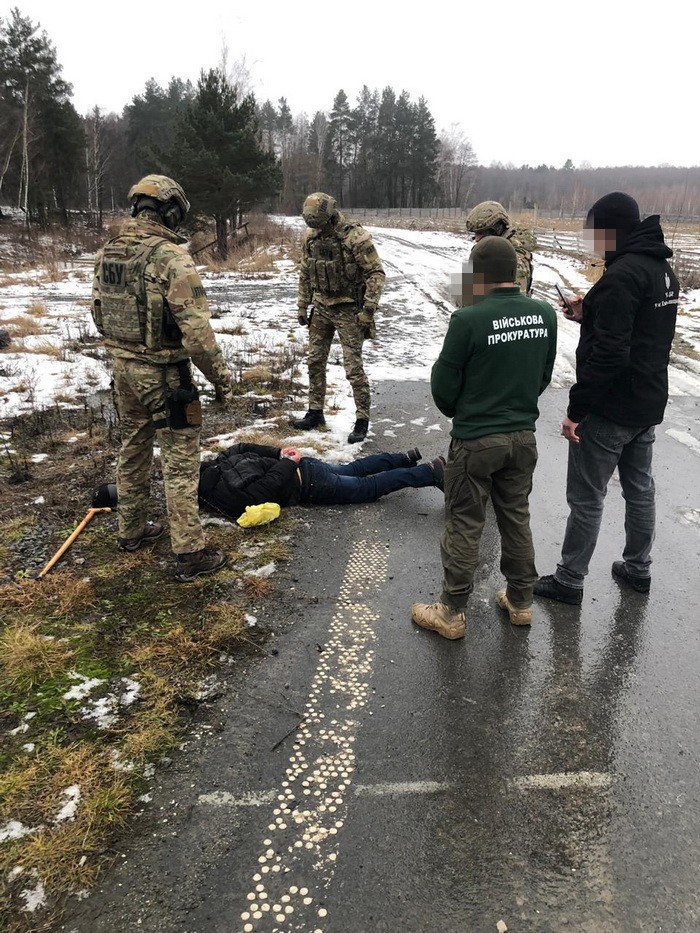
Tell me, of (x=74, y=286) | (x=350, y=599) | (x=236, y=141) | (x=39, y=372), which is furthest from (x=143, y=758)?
(x=236, y=141)

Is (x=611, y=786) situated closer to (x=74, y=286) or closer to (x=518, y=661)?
(x=518, y=661)

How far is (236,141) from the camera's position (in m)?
20.2

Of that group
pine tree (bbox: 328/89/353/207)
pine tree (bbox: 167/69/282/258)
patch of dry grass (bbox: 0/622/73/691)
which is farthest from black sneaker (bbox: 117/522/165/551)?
pine tree (bbox: 328/89/353/207)

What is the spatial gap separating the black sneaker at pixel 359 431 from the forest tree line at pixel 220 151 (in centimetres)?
1761

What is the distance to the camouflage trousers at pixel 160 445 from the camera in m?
3.36

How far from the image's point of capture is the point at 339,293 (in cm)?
568

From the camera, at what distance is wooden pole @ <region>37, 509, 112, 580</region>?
138 inches

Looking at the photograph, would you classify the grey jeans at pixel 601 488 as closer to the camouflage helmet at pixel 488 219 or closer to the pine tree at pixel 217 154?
the camouflage helmet at pixel 488 219

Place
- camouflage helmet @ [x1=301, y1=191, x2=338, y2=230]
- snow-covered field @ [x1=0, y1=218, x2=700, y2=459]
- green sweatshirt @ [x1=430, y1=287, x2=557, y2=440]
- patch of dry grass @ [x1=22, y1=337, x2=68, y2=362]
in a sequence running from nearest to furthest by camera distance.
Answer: green sweatshirt @ [x1=430, y1=287, x2=557, y2=440], camouflage helmet @ [x1=301, y1=191, x2=338, y2=230], snow-covered field @ [x1=0, y1=218, x2=700, y2=459], patch of dry grass @ [x1=22, y1=337, x2=68, y2=362]

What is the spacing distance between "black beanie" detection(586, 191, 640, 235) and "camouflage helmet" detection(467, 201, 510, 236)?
1719 mm

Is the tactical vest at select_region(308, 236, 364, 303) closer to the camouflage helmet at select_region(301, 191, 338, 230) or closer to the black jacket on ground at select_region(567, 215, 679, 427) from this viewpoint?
the camouflage helmet at select_region(301, 191, 338, 230)

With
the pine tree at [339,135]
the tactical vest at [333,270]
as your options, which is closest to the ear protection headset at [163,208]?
the tactical vest at [333,270]

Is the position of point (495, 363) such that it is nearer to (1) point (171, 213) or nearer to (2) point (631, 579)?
(2) point (631, 579)

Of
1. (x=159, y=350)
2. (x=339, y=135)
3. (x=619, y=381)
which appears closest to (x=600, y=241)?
(x=619, y=381)
